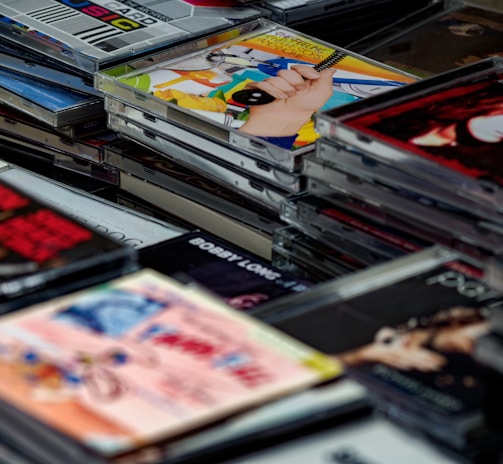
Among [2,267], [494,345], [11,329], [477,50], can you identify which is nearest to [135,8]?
[477,50]

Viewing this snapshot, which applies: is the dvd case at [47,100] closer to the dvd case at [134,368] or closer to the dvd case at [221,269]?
the dvd case at [221,269]

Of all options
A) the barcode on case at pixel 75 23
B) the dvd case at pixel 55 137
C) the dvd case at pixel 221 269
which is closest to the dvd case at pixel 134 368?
the dvd case at pixel 221 269

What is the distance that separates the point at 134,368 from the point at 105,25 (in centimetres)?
113

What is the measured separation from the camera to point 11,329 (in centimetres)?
114

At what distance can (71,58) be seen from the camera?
1974mm

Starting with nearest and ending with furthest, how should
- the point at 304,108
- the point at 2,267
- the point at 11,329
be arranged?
the point at 11,329 → the point at 2,267 → the point at 304,108

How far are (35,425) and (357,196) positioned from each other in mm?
682

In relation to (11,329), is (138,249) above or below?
below

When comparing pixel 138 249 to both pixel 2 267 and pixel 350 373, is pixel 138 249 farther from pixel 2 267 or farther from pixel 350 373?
pixel 350 373

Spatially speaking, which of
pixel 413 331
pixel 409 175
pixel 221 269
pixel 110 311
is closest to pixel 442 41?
pixel 409 175

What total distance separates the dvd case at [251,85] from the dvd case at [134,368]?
1.65ft

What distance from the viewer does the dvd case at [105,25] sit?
1972 mm

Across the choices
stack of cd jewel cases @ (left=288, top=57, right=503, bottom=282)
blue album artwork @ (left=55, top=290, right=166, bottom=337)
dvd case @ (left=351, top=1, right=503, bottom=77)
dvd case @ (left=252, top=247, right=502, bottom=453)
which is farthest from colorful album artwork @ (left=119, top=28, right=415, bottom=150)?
blue album artwork @ (left=55, top=290, right=166, bottom=337)

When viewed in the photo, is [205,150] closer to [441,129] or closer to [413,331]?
[441,129]
